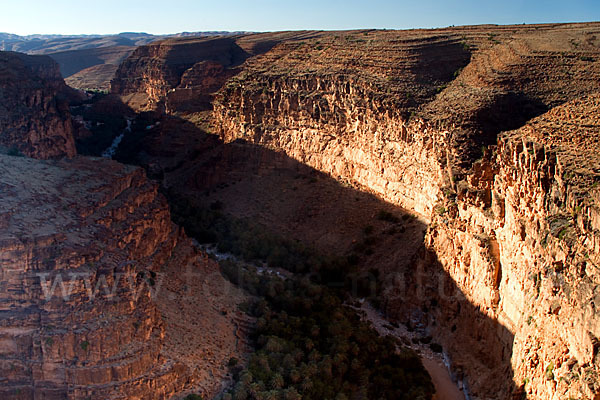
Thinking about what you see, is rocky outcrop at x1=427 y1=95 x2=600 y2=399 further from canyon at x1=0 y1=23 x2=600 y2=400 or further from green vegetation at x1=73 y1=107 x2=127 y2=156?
green vegetation at x1=73 y1=107 x2=127 y2=156

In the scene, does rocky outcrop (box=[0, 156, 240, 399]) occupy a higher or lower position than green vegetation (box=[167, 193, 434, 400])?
higher

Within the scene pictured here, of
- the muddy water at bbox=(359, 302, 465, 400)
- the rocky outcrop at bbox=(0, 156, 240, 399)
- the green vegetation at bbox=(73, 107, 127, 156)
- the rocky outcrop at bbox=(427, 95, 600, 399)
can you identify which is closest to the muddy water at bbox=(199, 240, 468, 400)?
the muddy water at bbox=(359, 302, 465, 400)

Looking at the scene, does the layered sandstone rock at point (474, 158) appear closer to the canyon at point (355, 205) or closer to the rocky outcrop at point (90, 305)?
the canyon at point (355, 205)

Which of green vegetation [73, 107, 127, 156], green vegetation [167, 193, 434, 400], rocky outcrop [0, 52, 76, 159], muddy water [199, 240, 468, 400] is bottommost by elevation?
muddy water [199, 240, 468, 400]

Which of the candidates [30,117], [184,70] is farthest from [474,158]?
[184,70]

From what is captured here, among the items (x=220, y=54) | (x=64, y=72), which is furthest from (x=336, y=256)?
(x=64, y=72)

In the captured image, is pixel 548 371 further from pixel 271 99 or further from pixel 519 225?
pixel 271 99
